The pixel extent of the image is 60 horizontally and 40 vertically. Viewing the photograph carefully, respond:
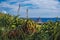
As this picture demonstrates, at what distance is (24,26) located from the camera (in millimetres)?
4125

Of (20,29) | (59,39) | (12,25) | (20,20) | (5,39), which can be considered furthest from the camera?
(20,20)

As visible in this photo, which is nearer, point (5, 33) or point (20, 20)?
point (5, 33)

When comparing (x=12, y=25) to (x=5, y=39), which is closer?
(x=5, y=39)

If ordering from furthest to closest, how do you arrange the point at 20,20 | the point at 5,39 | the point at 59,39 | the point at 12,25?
1. the point at 20,20
2. the point at 12,25
3. the point at 5,39
4. the point at 59,39

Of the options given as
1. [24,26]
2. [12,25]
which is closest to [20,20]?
[12,25]

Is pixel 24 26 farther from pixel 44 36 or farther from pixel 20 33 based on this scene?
pixel 44 36

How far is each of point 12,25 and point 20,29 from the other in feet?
1.97

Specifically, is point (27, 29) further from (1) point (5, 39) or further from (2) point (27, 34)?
(1) point (5, 39)

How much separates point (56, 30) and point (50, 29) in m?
0.34

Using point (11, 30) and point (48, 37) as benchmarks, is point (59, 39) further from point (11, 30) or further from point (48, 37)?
point (11, 30)

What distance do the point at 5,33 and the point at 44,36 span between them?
0.66m

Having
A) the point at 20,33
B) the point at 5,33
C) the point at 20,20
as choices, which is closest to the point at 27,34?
the point at 20,33

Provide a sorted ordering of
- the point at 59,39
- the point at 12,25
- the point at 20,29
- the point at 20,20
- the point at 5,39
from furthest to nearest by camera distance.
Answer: the point at 20,20, the point at 12,25, the point at 20,29, the point at 5,39, the point at 59,39

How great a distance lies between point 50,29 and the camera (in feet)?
12.8
